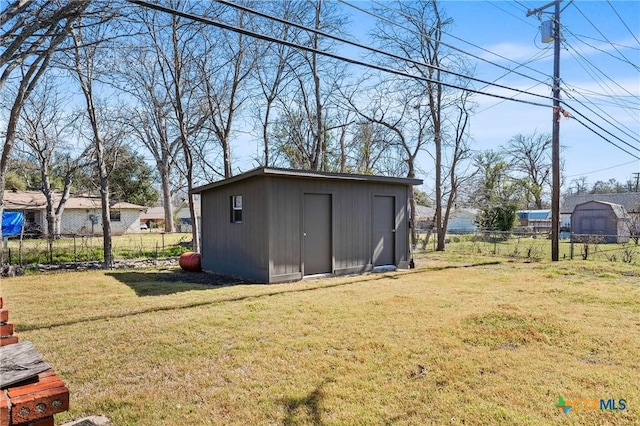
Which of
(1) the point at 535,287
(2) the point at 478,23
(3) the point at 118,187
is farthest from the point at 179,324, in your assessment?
(3) the point at 118,187

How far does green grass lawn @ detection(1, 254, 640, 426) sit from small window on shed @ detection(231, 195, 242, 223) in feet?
7.42

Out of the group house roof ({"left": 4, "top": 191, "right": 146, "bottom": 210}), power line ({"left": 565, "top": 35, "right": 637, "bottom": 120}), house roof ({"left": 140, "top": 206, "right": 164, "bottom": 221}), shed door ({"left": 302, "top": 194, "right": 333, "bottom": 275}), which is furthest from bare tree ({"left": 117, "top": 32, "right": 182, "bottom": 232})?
house roof ({"left": 140, "top": 206, "right": 164, "bottom": 221})

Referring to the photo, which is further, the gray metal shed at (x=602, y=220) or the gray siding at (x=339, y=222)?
the gray metal shed at (x=602, y=220)

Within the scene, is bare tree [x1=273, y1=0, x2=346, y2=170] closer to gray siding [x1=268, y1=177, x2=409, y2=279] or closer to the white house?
gray siding [x1=268, y1=177, x2=409, y2=279]

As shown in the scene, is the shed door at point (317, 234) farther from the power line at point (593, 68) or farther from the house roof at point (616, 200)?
the house roof at point (616, 200)

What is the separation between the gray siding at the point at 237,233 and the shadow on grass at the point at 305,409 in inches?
195

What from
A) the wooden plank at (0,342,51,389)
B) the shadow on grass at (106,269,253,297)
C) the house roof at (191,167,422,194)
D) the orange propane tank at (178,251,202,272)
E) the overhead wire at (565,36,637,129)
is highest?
the overhead wire at (565,36,637,129)

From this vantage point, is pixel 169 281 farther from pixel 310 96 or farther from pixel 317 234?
pixel 310 96

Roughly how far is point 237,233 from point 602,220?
22.7m

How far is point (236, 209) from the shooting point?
8.84m

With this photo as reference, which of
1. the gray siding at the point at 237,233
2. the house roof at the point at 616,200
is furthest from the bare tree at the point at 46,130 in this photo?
the house roof at the point at 616,200

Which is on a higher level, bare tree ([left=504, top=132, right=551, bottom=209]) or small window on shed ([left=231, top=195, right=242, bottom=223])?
bare tree ([left=504, top=132, right=551, bottom=209])

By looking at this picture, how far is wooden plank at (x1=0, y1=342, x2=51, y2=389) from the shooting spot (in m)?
1.50

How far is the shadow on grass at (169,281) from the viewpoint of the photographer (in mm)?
7141
